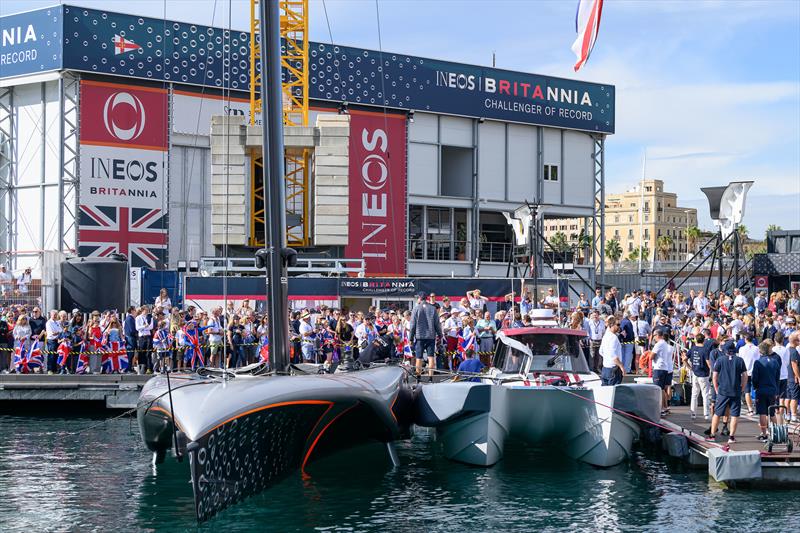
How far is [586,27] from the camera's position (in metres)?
28.3

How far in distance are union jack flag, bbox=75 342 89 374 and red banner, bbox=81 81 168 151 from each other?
16217 mm

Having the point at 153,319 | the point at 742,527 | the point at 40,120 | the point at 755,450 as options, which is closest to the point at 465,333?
the point at 153,319

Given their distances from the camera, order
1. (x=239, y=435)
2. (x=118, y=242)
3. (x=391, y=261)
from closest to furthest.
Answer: (x=239, y=435)
(x=118, y=242)
(x=391, y=261)

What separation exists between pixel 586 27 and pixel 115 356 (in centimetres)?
1545

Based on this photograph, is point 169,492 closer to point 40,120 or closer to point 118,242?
point 118,242

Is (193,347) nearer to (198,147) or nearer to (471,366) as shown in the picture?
(471,366)

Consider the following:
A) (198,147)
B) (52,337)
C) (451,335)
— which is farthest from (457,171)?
(52,337)

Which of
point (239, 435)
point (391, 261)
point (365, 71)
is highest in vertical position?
point (365, 71)

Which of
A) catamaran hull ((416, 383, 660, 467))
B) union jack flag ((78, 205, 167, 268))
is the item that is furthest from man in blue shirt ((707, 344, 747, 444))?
→ union jack flag ((78, 205, 167, 268))

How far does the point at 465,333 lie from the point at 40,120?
24.1 metres

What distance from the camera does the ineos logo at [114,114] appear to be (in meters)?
41.6

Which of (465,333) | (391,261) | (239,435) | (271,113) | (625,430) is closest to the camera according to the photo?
(239,435)

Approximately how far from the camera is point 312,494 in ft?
51.6

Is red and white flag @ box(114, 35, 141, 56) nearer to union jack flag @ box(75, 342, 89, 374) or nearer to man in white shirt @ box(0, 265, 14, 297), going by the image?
man in white shirt @ box(0, 265, 14, 297)
